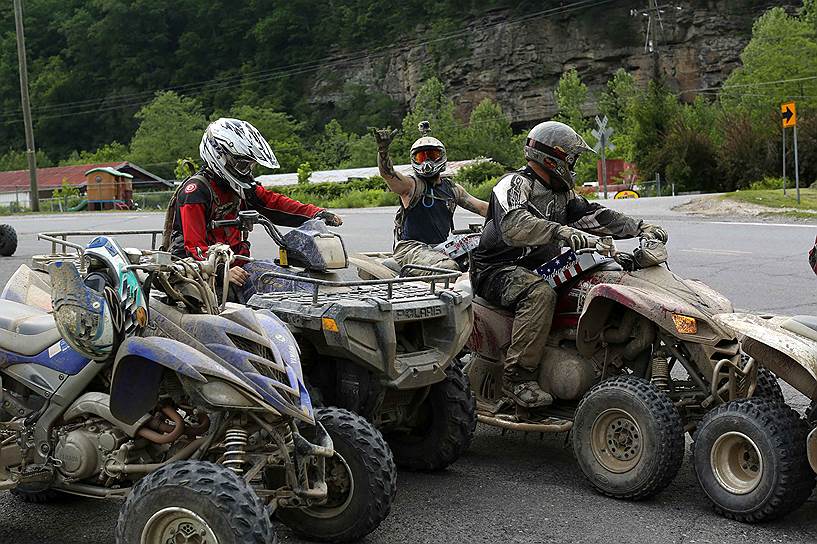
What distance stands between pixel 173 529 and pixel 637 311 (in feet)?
9.71

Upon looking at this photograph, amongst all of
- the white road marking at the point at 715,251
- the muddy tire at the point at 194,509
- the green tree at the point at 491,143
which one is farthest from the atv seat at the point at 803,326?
the green tree at the point at 491,143

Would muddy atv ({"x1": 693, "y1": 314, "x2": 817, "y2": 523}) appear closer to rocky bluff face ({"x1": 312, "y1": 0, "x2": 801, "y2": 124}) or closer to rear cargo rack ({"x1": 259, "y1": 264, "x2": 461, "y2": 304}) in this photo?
rear cargo rack ({"x1": 259, "y1": 264, "x2": 461, "y2": 304})

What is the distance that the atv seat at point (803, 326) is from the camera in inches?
214

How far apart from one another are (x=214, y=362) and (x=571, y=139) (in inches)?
124

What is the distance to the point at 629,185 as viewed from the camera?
170ft

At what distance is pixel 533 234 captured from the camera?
21.5 ft

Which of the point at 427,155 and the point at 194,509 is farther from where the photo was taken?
the point at 427,155

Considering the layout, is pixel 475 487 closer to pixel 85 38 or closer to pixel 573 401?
pixel 573 401

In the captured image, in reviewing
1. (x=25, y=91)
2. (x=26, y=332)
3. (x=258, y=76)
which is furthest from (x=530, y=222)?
(x=258, y=76)

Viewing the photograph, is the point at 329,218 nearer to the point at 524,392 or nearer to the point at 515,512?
the point at 524,392

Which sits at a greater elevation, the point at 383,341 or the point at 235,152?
the point at 235,152

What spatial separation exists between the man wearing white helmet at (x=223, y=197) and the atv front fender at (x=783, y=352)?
275cm

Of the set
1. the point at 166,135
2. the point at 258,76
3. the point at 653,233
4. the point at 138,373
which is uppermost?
the point at 258,76

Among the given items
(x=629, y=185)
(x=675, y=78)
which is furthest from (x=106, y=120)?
(x=629, y=185)
